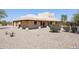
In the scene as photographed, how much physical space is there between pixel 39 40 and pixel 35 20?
0.93ft

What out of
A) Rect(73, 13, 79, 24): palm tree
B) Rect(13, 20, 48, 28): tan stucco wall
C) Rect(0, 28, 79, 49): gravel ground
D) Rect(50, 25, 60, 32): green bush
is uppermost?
Rect(73, 13, 79, 24): palm tree

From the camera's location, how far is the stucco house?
3193mm

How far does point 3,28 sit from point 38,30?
1.59 ft

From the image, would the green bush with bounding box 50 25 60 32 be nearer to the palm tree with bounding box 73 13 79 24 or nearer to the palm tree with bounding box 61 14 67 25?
the palm tree with bounding box 61 14 67 25

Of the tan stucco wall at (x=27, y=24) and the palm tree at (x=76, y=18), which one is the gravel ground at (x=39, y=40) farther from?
the palm tree at (x=76, y=18)

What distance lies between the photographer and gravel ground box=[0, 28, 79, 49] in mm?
3172

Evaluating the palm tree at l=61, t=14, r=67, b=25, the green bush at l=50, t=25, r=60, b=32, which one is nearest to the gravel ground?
the green bush at l=50, t=25, r=60, b=32

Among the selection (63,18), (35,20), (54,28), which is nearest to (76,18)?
(63,18)

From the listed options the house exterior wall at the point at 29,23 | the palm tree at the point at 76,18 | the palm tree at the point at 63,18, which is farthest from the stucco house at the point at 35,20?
the palm tree at the point at 76,18

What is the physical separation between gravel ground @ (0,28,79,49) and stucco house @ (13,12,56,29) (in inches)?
3.4

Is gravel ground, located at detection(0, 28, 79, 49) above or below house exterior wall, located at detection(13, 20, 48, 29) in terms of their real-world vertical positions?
below
